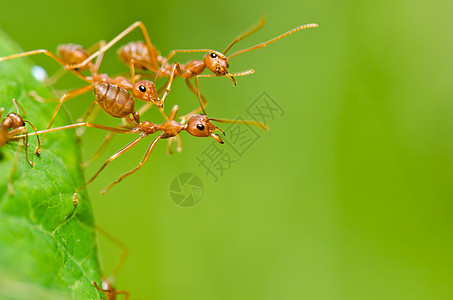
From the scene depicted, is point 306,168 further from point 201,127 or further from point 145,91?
point 145,91

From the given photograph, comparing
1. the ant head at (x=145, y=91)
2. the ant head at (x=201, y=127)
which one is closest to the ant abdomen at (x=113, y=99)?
the ant head at (x=145, y=91)

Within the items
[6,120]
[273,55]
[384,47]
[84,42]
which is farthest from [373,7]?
[6,120]

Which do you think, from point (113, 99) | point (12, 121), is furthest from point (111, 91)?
point (12, 121)

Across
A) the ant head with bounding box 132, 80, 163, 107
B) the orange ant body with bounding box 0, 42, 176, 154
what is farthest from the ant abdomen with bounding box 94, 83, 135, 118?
the ant head with bounding box 132, 80, 163, 107

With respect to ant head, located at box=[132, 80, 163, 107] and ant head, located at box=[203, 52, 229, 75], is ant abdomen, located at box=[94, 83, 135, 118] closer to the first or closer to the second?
ant head, located at box=[132, 80, 163, 107]

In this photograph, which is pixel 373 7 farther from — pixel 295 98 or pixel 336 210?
pixel 336 210

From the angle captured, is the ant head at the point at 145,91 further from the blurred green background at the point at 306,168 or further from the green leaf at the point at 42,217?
the blurred green background at the point at 306,168
